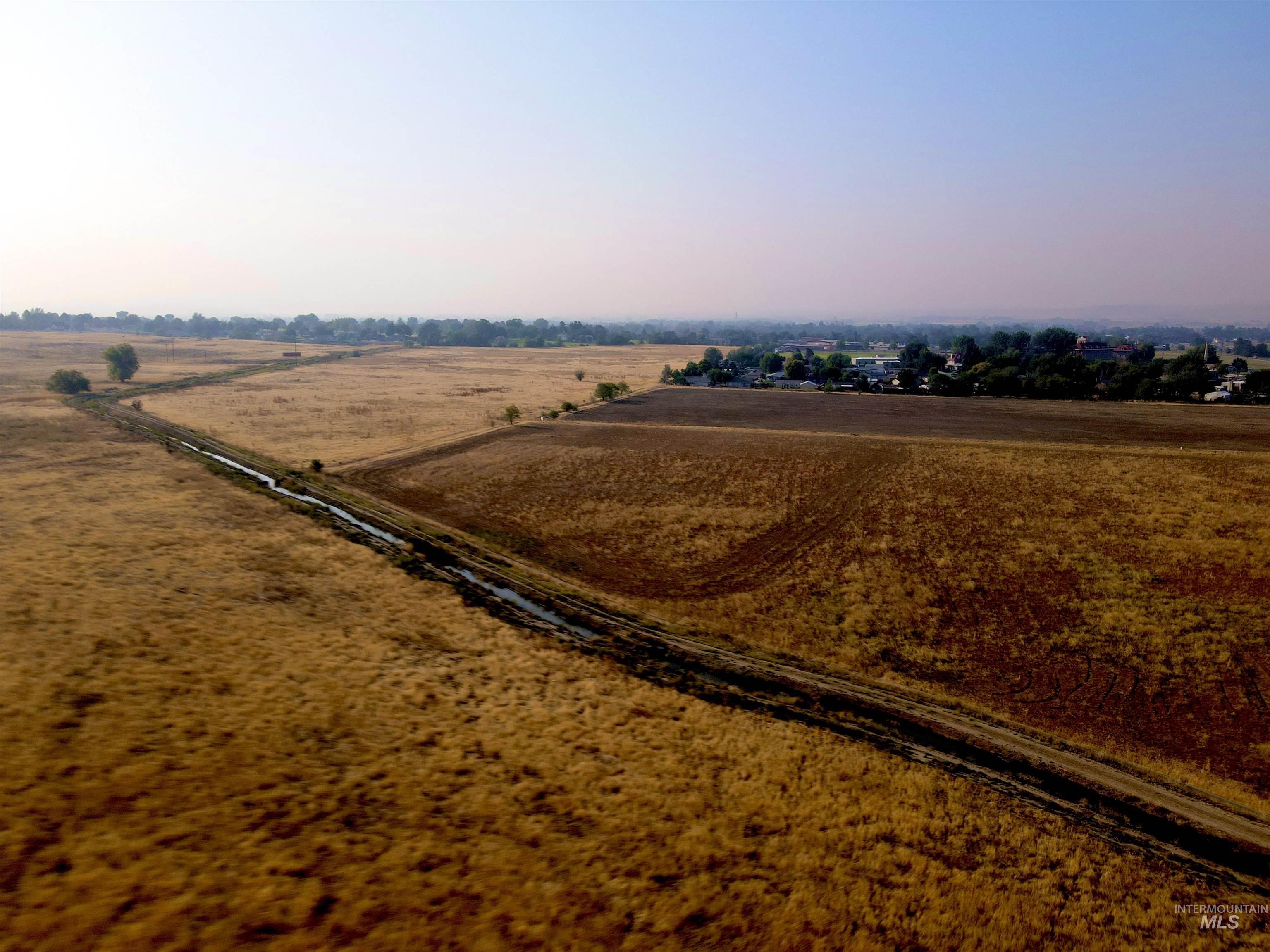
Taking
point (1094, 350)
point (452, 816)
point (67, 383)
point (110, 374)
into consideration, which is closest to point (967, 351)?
point (1094, 350)

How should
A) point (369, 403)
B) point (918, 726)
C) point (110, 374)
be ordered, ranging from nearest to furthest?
1. point (918, 726)
2. point (369, 403)
3. point (110, 374)

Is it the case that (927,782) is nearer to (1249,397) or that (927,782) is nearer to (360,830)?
(360,830)

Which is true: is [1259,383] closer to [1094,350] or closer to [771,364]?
[771,364]

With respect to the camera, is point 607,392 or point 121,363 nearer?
point 607,392

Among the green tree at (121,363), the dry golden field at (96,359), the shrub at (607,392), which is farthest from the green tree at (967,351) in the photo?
the dry golden field at (96,359)

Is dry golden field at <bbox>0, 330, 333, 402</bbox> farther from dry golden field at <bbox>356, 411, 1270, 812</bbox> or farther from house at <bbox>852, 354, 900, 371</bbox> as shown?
house at <bbox>852, 354, 900, 371</bbox>

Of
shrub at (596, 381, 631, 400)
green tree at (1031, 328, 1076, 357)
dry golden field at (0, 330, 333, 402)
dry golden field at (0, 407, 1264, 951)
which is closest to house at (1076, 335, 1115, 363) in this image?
green tree at (1031, 328, 1076, 357)

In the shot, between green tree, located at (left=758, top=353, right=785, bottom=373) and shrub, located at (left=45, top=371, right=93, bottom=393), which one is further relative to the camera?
green tree, located at (left=758, top=353, right=785, bottom=373)
